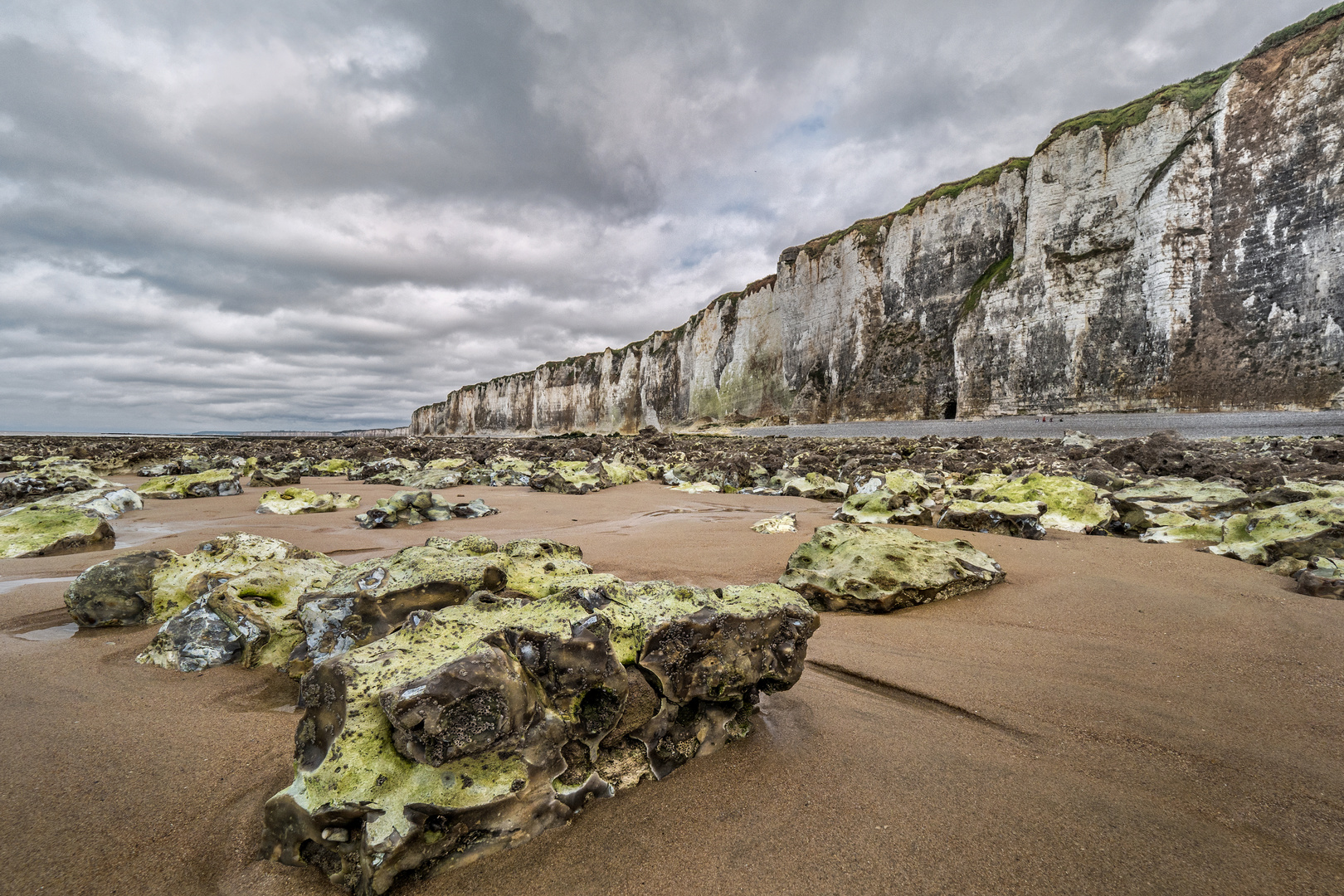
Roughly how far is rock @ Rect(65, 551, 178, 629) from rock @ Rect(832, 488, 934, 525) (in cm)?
468

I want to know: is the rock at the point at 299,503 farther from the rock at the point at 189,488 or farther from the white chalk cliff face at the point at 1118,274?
the white chalk cliff face at the point at 1118,274

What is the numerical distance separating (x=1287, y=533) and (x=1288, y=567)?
428 millimetres

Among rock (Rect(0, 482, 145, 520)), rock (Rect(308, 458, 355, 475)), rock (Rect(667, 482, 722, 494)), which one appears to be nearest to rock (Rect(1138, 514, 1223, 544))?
rock (Rect(667, 482, 722, 494))

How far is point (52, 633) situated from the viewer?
2.32 m

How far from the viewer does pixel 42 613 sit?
8.25 ft

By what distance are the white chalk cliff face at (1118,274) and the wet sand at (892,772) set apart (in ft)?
84.4

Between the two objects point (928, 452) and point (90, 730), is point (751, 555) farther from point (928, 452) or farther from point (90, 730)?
point (928, 452)

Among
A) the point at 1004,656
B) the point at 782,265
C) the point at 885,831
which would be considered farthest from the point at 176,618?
the point at 782,265

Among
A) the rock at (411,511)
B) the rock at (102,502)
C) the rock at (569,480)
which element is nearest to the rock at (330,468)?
the rock at (102,502)

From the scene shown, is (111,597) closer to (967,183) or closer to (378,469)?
(378,469)

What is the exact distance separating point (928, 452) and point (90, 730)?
12046 mm

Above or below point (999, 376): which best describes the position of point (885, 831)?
below

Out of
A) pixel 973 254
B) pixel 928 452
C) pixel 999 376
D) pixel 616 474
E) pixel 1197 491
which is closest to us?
pixel 1197 491

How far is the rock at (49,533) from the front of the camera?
3732 mm
